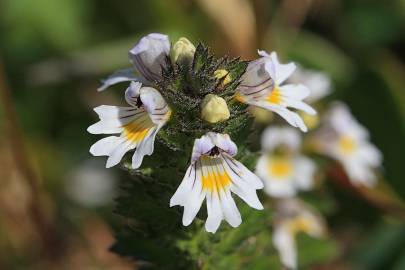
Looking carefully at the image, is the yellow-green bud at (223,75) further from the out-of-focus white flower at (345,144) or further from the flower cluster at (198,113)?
the out-of-focus white flower at (345,144)

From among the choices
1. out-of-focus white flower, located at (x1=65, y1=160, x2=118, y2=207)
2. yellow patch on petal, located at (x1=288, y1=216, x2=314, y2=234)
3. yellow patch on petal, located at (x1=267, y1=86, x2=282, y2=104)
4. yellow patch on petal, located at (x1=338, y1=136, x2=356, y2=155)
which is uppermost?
yellow patch on petal, located at (x1=267, y1=86, x2=282, y2=104)

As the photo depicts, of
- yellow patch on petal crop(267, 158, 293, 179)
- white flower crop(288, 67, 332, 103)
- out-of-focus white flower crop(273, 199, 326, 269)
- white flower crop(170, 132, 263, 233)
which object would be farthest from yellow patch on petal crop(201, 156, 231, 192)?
white flower crop(288, 67, 332, 103)

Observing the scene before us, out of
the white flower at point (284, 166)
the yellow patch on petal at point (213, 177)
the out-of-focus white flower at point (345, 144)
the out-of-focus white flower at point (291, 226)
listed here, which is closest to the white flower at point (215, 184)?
the yellow patch on petal at point (213, 177)

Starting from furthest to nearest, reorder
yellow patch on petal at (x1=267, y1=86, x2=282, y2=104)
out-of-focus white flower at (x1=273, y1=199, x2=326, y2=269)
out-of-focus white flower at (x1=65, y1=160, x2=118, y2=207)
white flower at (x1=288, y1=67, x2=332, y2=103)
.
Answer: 1. out-of-focus white flower at (x1=65, y1=160, x2=118, y2=207)
2. white flower at (x1=288, y1=67, x2=332, y2=103)
3. out-of-focus white flower at (x1=273, y1=199, x2=326, y2=269)
4. yellow patch on petal at (x1=267, y1=86, x2=282, y2=104)

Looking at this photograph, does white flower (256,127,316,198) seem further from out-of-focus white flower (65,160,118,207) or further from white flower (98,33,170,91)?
out-of-focus white flower (65,160,118,207)

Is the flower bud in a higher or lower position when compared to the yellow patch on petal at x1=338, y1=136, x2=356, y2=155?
higher

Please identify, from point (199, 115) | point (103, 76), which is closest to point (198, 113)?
point (199, 115)

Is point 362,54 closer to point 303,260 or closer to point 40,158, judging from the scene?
point 303,260

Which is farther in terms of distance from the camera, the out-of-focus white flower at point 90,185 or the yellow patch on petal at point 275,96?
the out-of-focus white flower at point 90,185
